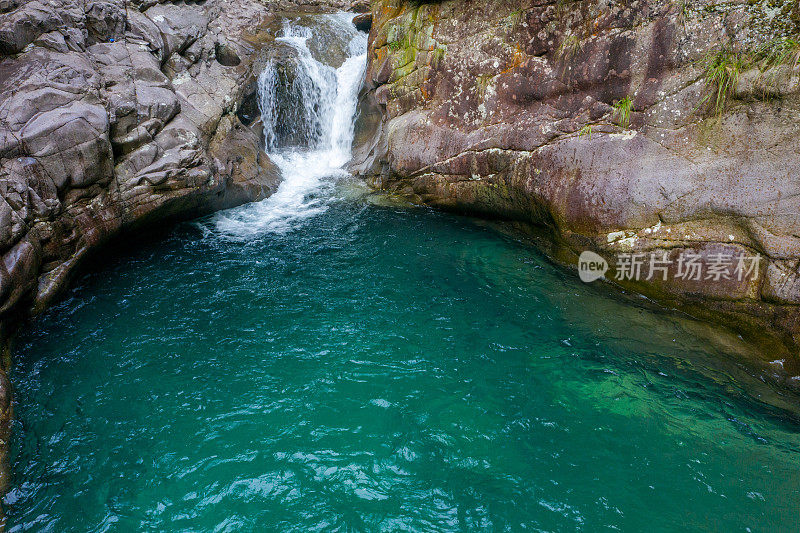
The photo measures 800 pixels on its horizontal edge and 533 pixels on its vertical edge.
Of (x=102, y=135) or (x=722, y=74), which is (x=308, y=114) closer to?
(x=102, y=135)

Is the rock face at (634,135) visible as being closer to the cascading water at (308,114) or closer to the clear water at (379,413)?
the clear water at (379,413)

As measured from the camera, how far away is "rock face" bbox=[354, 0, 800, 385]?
203 inches

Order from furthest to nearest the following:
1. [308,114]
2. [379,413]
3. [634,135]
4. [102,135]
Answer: [308,114], [102,135], [634,135], [379,413]

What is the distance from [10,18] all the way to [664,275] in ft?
34.5

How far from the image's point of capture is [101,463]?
154 inches

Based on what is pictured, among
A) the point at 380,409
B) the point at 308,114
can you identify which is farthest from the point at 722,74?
the point at 308,114

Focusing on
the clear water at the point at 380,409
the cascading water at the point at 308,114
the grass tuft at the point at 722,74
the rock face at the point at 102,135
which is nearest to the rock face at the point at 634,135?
the grass tuft at the point at 722,74

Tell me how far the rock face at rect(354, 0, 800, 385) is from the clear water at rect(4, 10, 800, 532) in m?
0.83

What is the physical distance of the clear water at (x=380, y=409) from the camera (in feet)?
11.7

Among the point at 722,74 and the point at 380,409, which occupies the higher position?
the point at 722,74

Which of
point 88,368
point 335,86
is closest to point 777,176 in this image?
point 88,368

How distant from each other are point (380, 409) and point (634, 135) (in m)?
5.18

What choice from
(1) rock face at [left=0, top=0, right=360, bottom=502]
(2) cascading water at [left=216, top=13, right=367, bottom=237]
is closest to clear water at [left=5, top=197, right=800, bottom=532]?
(1) rock face at [left=0, top=0, right=360, bottom=502]

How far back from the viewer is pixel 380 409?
176 inches
